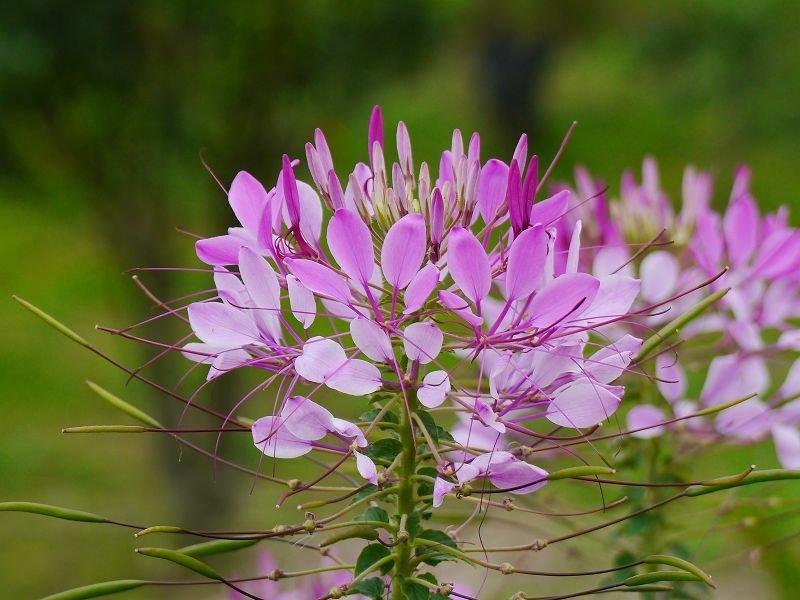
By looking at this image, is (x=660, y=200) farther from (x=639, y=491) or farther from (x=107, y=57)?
(x=107, y=57)

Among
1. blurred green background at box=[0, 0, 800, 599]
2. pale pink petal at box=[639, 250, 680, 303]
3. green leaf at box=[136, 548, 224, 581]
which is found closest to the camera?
green leaf at box=[136, 548, 224, 581]

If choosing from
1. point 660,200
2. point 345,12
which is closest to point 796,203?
point 345,12

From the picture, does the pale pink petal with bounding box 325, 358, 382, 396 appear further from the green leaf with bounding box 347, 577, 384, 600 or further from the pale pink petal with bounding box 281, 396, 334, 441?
the green leaf with bounding box 347, 577, 384, 600

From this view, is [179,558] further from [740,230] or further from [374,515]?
[740,230]

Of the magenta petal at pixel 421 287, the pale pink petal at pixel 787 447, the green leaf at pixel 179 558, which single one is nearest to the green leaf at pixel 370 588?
the green leaf at pixel 179 558

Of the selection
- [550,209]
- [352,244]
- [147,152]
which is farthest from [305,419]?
[147,152]

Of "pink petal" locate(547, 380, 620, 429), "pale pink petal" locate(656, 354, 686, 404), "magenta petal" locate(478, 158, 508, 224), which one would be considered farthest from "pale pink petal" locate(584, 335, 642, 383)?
"pale pink petal" locate(656, 354, 686, 404)
